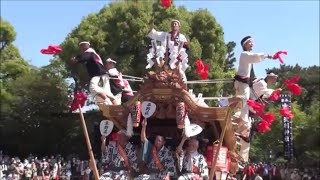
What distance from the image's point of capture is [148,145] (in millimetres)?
8086

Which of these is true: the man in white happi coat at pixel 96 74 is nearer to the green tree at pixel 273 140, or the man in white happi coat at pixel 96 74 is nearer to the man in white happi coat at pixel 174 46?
the man in white happi coat at pixel 174 46

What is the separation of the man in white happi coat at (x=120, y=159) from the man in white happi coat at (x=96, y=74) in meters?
1.08

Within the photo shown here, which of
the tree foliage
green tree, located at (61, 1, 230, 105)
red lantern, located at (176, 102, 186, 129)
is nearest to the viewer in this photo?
red lantern, located at (176, 102, 186, 129)

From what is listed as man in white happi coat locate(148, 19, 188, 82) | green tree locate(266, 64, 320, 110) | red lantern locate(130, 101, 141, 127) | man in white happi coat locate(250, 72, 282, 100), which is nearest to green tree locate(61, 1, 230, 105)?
man in white happi coat locate(250, 72, 282, 100)

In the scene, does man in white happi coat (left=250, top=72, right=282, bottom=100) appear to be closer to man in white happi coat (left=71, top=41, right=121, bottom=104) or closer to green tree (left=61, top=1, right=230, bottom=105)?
man in white happi coat (left=71, top=41, right=121, bottom=104)

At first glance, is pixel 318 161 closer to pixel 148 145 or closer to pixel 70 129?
pixel 70 129

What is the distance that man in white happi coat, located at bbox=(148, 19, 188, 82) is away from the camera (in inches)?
333

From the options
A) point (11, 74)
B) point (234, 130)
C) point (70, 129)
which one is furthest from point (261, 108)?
point (11, 74)

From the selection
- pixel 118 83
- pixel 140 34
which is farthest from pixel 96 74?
pixel 140 34

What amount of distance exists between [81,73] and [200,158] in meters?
20.6

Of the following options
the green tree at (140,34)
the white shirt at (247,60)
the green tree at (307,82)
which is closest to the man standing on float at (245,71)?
the white shirt at (247,60)

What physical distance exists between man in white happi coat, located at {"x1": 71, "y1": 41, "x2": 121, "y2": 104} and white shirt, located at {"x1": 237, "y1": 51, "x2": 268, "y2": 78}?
7.44ft

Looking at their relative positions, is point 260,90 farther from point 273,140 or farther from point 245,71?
point 273,140

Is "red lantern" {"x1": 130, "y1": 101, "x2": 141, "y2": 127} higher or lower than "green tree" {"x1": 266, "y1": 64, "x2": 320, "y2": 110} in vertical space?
lower
